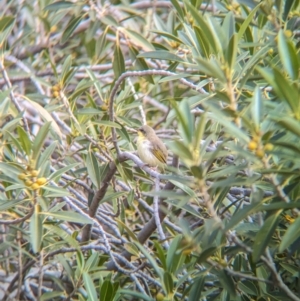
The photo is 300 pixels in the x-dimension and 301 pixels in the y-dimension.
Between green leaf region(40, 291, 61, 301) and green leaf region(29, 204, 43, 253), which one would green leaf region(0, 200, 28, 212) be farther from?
green leaf region(40, 291, 61, 301)

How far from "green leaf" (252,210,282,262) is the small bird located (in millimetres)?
1684

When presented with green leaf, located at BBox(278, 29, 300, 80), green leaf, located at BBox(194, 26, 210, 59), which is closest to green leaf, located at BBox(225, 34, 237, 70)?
green leaf, located at BBox(278, 29, 300, 80)

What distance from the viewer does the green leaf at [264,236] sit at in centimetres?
211

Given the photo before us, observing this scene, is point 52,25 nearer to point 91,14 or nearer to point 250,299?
point 91,14

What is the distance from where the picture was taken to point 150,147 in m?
3.88

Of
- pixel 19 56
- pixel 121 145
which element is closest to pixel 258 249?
pixel 121 145

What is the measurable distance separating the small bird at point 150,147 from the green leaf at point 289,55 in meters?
1.70

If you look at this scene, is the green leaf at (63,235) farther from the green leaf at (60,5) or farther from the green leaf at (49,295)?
the green leaf at (60,5)

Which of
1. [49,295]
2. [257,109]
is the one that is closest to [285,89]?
[257,109]

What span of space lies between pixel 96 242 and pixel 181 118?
156 cm

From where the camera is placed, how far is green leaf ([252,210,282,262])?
2105 mm

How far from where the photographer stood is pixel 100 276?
2.99m

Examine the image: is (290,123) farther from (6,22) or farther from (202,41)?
(6,22)

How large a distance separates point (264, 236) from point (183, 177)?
330mm
